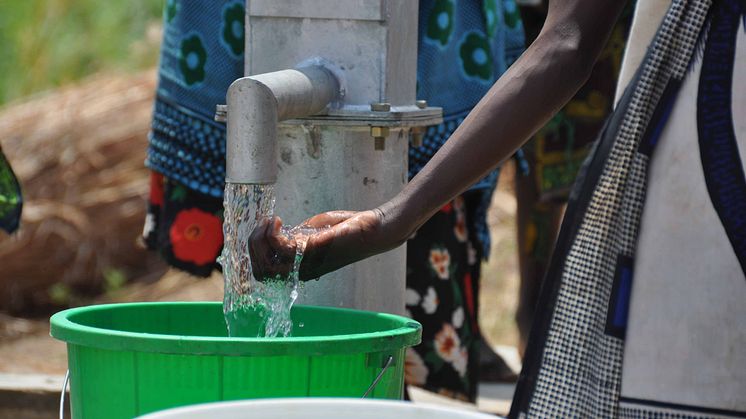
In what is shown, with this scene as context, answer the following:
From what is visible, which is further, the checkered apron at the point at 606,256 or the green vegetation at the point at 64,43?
the green vegetation at the point at 64,43

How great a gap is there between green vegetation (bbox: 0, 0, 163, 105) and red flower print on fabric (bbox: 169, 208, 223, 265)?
424 cm

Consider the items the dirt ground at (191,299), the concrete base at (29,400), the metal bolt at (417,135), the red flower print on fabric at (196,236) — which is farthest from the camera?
Result: the dirt ground at (191,299)

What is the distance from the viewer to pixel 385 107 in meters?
1.99

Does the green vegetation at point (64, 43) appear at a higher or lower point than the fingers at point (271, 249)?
higher

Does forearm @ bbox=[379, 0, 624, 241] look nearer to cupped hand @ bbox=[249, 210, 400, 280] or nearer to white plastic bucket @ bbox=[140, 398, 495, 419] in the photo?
cupped hand @ bbox=[249, 210, 400, 280]

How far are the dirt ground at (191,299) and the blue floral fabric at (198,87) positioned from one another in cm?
148

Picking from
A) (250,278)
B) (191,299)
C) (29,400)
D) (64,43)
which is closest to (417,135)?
(250,278)

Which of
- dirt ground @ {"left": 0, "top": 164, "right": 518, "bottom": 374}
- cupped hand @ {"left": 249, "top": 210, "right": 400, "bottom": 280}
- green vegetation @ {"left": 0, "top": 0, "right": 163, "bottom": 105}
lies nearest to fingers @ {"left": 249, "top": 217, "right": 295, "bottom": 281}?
cupped hand @ {"left": 249, "top": 210, "right": 400, "bottom": 280}

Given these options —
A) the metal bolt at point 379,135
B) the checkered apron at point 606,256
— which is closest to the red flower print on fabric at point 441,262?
the metal bolt at point 379,135

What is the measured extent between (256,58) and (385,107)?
232mm

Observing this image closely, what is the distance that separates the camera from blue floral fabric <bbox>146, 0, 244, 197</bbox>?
2.69 m

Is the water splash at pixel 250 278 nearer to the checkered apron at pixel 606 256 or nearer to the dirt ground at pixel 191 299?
the checkered apron at pixel 606 256

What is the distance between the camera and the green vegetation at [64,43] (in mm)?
6961

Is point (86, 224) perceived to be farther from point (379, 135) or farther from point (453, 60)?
point (379, 135)
